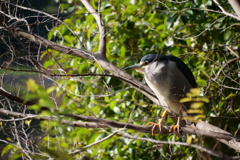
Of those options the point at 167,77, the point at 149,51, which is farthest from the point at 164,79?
the point at 149,51

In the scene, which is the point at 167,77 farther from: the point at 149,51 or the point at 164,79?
the point at 149,51

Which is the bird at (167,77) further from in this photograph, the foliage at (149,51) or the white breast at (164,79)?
the foliage at (149,51)

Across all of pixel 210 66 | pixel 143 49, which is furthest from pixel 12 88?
pixel 210 66

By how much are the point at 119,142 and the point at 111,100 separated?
485 mm

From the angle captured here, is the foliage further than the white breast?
Yes

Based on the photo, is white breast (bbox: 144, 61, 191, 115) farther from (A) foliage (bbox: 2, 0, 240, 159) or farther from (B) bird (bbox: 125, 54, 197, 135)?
(A) foliage (bbox: 2, 0, 240, 159)

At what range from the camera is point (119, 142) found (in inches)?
139

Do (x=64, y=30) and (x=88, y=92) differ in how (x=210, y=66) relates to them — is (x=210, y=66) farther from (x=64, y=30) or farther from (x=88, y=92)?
(x=64, y=30)

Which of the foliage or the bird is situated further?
the foliage

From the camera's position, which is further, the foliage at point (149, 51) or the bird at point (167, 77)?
the foliage at point (149, 51)

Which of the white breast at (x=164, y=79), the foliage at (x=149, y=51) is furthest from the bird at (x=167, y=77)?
the foliage at (x=149, y=51)

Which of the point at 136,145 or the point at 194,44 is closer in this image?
the point at 136,145

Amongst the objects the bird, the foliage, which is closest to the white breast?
the bird

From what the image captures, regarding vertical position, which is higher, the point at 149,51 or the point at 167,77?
the point at 149,51
